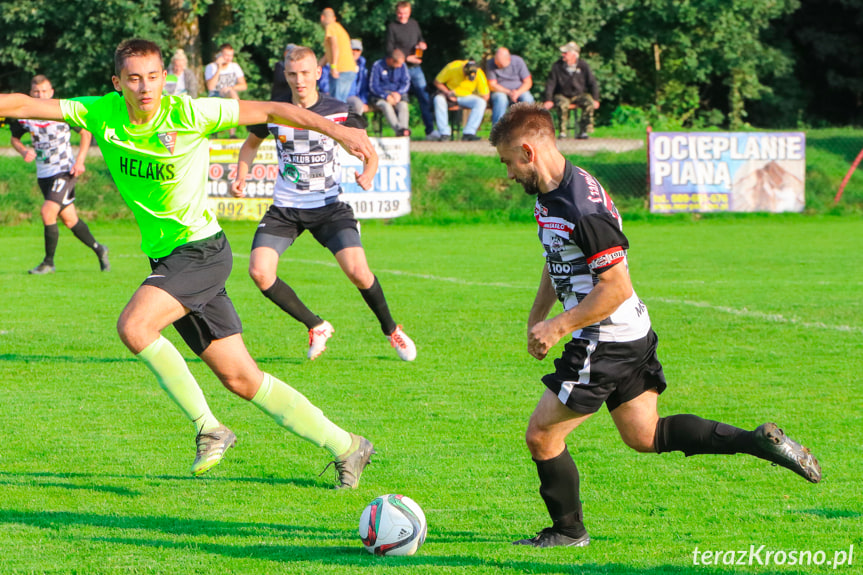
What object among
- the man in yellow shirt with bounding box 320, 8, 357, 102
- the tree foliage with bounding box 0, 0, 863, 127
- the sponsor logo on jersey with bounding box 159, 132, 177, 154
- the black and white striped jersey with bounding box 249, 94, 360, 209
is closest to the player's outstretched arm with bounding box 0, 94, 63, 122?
the sponsor logo on jersey with bounding box 159, 132, 177, 154

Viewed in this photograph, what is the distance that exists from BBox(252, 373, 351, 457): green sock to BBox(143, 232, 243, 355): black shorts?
35 cm

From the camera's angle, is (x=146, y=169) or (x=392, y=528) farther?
(x=146, y=169)

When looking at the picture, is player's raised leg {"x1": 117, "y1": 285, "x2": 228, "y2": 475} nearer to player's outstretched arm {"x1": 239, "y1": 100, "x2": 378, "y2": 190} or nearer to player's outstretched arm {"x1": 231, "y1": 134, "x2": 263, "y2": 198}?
player's outstretched arm {"x1": 239, "y1": 100, "x2": 378, "y2": 190}

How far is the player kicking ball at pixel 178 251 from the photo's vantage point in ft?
16.5

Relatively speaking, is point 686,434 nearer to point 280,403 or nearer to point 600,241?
point 600,241

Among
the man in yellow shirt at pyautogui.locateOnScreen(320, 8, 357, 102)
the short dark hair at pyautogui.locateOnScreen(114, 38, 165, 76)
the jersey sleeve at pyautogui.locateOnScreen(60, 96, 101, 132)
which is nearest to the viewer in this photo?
the short dark hair at pyautogui.locateOnScreen(114, 38, 165, 76)

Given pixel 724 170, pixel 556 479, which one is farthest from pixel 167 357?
pixel 724 170

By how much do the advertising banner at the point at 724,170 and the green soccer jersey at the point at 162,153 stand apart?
1558cm

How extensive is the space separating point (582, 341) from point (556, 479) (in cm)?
58

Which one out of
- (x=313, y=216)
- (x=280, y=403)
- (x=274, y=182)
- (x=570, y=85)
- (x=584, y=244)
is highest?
(x=584, y=244)

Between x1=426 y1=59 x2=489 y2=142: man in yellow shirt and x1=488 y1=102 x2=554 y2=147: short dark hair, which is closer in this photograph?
x1=488 y1=102 x2=554 y2=147: short dark hair

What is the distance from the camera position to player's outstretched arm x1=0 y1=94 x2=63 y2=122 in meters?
4.82

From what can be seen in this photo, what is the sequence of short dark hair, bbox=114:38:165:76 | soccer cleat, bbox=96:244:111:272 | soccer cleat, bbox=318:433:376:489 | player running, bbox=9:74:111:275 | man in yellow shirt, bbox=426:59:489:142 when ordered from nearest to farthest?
short dark hair, bbox=114:38:165:76, soccer cleat, bbox=318:433:376:489, player running, bbox=9:74:111:275, soccer cleat, bbox=96:244:111:272, man in yellow shirt, bbox=426:59:489:142

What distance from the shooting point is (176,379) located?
5.22 m
